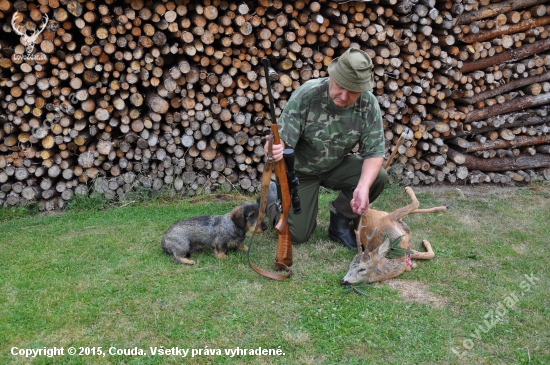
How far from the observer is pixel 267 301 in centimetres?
392

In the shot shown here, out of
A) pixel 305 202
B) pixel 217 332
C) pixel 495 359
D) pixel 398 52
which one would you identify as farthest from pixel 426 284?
pixel 398 52

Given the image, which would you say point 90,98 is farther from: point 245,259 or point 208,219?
point 245,259

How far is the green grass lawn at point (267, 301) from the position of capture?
3.35 m

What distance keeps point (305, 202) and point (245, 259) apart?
981 millimetres

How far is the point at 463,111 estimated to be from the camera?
23.3 ft

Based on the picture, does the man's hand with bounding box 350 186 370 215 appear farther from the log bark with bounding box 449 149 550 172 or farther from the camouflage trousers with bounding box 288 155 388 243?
the log bark with bounding box 449 149 550 172

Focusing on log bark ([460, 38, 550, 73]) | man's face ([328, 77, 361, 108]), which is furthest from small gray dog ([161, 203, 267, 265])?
log bark ([460, 38, 550, 73])

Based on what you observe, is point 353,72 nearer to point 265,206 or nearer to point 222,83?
point 265,206

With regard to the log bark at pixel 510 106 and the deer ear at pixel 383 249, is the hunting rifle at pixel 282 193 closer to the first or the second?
the deer ear at pixel 383 249

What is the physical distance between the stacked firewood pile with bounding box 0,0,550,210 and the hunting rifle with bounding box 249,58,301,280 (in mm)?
2353

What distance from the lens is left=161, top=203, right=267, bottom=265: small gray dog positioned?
4.55 m

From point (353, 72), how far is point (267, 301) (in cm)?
220

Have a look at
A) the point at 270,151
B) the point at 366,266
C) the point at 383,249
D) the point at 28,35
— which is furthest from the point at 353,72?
the point at 28,35

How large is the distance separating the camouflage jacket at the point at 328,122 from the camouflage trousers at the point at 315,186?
41 centimetres
